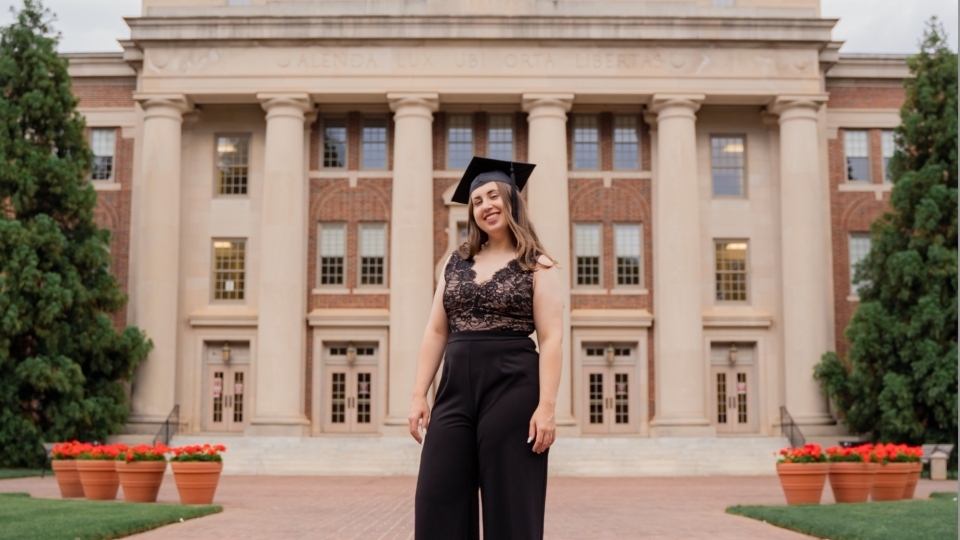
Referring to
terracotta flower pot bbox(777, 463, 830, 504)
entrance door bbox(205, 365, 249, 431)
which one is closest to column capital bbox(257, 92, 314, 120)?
entrance door bbox(205, 365, 249, 431)

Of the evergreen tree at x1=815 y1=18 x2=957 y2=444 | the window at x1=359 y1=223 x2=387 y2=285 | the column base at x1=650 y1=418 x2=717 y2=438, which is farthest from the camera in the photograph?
the window at x1=359 y1=223 x2=387 y2=285

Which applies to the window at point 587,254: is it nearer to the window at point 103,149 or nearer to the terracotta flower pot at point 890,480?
the window at point 103,149

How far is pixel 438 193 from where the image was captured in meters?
Answer: 37.0

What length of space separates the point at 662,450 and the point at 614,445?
53.8 inches

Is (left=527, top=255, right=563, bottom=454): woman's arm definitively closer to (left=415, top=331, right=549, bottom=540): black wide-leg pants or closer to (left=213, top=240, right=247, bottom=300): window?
(left=415, top=331, right=549, bottom=540): black wide-leg pants

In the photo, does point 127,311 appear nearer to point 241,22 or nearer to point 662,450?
point 241,22

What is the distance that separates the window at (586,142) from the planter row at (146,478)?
864 inches

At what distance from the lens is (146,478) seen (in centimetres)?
1791

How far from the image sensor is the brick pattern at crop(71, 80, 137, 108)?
3775cm

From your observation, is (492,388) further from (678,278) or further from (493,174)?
(678,278)

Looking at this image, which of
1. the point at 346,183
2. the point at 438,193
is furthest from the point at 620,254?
the point at 346,183

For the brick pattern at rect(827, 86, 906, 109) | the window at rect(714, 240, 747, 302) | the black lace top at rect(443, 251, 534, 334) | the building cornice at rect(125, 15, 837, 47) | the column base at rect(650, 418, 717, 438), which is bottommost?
the column base at rect(650, 418, 717, 438)

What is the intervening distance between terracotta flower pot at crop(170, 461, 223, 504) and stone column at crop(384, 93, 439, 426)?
52.2ft

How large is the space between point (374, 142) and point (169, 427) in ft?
37.5
